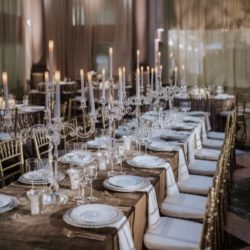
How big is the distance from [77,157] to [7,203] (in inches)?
40.2

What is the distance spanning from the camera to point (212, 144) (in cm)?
530

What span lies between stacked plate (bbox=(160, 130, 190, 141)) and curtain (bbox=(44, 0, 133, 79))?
5.98m

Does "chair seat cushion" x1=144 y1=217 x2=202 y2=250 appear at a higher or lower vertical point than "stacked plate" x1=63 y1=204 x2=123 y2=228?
lower

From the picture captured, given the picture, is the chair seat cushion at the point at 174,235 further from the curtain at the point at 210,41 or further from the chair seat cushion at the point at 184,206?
the curtain at the point at 210,41

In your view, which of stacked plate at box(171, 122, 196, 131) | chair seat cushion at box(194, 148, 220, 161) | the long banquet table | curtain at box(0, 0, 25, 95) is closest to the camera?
the long banquet table

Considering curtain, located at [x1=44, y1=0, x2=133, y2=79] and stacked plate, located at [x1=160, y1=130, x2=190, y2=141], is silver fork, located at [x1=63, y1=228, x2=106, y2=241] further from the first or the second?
curtain, located at [x1=44, y1=0, x2=133, y2=79]

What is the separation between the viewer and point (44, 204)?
2209 millimetres

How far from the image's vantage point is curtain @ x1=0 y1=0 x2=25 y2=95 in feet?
32.1

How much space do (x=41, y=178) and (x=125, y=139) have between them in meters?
1.14

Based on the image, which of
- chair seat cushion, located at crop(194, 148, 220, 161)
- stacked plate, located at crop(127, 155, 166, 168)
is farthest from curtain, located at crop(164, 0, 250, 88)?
stacked plate, located at crop(127, 155, 166, 168)

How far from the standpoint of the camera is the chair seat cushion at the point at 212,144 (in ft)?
17.2

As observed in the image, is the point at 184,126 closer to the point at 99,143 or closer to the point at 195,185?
the point at 195,185

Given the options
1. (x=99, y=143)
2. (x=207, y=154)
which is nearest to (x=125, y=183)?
(x=99, y=143)

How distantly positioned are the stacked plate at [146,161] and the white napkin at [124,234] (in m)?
1.01
